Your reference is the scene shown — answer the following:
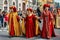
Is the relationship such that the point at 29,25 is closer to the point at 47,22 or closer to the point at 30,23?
the point at 30,23

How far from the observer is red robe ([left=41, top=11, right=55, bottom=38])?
5277mm

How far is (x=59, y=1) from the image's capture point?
18.6 feet

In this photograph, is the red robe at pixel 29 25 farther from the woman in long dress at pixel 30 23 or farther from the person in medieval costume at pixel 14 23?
the person in medieval costume at pixel 14 23

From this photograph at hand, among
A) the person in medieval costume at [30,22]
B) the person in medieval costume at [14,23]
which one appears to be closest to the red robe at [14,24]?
the person in medieval costume at [14,23]

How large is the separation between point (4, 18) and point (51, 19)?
41.1 inches

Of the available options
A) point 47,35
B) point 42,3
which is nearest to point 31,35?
point 47,35

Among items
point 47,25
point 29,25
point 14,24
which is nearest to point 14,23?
point 14,24

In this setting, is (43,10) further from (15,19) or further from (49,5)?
→ (15,19)

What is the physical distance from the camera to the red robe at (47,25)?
5277mm

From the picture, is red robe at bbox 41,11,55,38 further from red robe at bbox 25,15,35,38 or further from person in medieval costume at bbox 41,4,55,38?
red robe at bbox 25,15,35,38

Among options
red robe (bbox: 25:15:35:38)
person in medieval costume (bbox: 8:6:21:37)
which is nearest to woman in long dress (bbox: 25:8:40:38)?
red robe (bbox: 25:15:35:38)

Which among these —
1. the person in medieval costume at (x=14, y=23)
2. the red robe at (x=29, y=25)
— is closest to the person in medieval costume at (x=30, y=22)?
the red robe at (x=29, y=25)

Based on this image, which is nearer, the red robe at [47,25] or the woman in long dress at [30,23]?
the red robe at [47,25]

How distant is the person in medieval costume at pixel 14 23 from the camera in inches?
218
